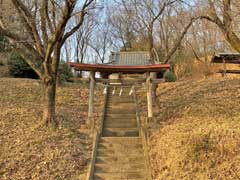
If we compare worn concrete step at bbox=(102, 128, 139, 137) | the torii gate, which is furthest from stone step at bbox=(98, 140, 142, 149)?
the torii gate

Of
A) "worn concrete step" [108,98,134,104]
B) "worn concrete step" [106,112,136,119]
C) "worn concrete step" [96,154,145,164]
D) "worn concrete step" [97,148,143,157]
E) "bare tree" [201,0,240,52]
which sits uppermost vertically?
"bare tree" [201,0,240,52]

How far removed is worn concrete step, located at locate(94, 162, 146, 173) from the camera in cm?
841

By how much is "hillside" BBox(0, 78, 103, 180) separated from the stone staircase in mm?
426

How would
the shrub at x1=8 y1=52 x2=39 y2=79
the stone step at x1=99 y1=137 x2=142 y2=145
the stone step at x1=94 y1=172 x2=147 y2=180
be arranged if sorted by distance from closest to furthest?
the stone step at x1=94 y1=172 x2=147 y2=180, the stone step at x1=99 y1=137 x2=142 y2=145, the shrub at x1=8 y1=52 x2=39 y2=79

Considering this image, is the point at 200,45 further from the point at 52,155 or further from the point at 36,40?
the point at 52,155

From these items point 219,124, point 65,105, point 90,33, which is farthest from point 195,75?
point 219,124

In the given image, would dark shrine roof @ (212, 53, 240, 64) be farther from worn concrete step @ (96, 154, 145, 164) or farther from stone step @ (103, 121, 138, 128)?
worn concrete step @ (96, 154, 145, 164)

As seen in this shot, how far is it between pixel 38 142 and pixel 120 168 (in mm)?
2313

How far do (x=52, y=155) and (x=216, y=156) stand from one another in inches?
154

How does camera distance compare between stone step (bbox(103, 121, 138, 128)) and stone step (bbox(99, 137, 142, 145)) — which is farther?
stone step (bbox(103, 121, 138, 128))

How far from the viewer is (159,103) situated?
13.6m

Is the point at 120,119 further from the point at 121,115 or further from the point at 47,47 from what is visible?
the point at 47,47

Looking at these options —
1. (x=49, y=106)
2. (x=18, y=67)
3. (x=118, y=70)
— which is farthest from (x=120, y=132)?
(x=18, y=67)

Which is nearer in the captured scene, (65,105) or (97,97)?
(65,105)
